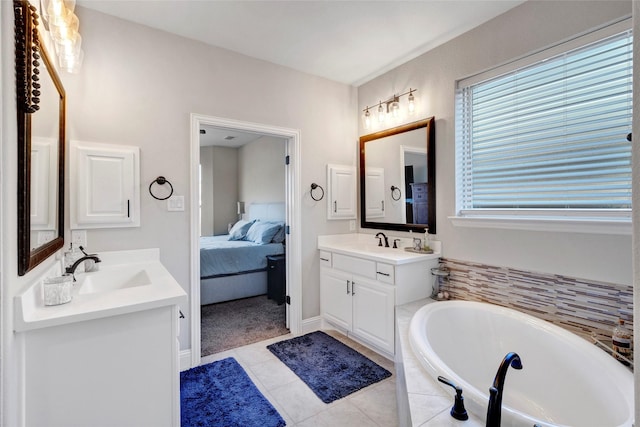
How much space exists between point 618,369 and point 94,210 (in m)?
3.01

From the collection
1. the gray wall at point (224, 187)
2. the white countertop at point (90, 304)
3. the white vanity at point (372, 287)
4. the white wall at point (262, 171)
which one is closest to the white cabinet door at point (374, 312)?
the white vanity at point (372, 287)

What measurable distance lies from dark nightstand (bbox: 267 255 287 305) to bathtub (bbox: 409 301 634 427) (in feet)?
7.30

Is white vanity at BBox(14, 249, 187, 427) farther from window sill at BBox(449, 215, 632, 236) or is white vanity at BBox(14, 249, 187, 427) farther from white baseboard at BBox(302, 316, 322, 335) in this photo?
window sill at BBox(449, 215, 632, 236)

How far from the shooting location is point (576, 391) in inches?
59.4

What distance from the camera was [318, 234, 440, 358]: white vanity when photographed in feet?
7.88

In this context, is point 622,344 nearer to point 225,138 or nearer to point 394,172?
point 394,172

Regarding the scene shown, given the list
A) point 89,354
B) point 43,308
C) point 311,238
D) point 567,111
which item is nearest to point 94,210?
point 43,308

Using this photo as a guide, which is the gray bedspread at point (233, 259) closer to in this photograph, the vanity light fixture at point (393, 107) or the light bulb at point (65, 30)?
the vanity light fixture at point (393, 107)

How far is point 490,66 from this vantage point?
7.47 ft

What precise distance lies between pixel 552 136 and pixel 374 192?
63.2 inches

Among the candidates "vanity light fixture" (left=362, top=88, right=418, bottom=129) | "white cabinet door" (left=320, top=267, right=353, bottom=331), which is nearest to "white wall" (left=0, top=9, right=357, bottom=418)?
"white cabinet door" (left=320, top=267, right=353, bottom=331)

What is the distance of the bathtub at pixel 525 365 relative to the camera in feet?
4.16

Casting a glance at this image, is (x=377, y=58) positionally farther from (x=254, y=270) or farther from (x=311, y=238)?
(x=254, y=270)

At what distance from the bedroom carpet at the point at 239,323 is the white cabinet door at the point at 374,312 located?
0.86m
